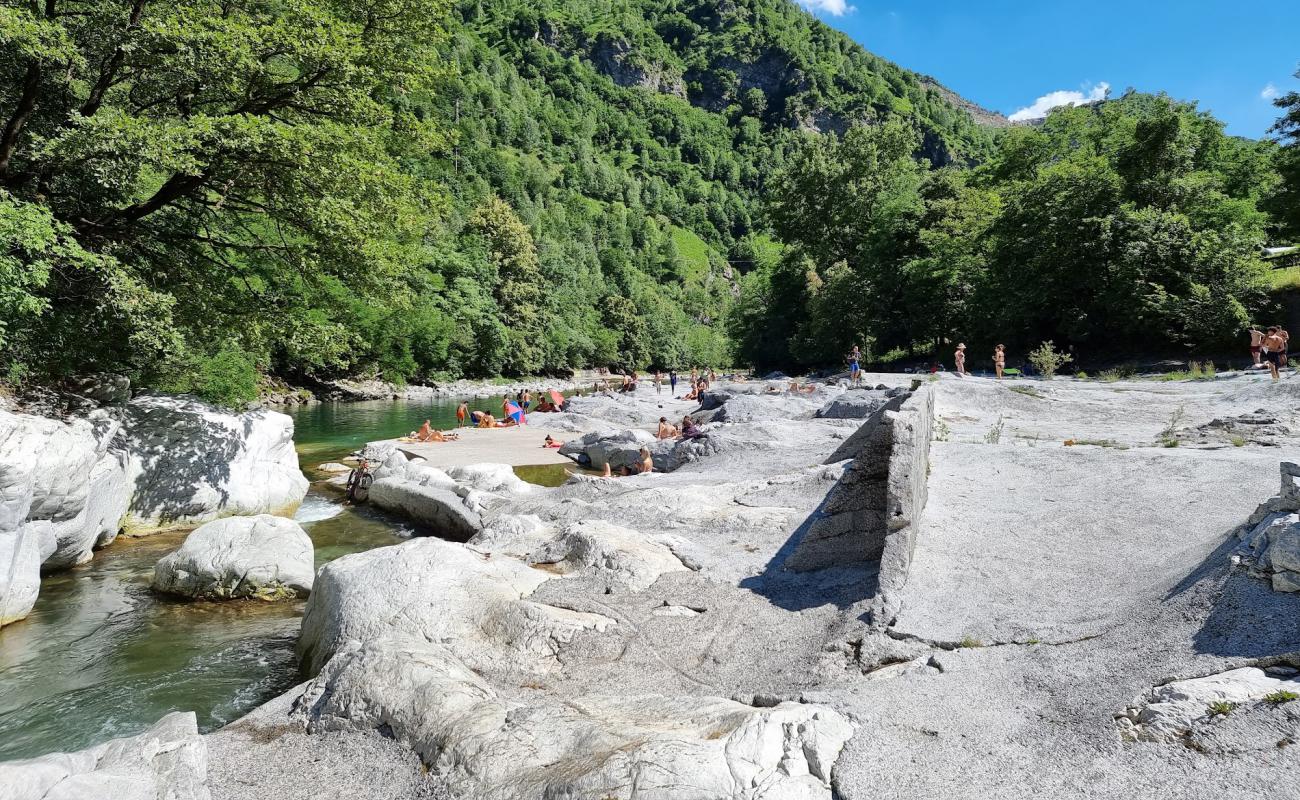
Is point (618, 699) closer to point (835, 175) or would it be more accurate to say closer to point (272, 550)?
point (272, 550)

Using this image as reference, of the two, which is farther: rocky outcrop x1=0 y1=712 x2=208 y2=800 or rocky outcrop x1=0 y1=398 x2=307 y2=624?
rocky outcrop x1=0 y1=398 x2=307 y2=624

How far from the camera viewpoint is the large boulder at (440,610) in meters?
6.44

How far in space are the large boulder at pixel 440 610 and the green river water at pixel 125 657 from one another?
819 mm

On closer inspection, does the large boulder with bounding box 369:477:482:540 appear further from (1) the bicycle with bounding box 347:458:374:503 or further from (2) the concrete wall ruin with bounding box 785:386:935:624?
(2) the concrete wall ruin with bounding box 785:386:935:624

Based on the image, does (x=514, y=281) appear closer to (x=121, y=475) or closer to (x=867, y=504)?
(x=121, y=475)

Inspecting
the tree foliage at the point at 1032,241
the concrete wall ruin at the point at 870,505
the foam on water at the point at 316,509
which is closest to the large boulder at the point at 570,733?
the concrete wall ruin at the point at 870,505

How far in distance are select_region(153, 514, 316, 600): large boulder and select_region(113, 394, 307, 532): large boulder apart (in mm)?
3822

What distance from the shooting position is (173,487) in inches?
526

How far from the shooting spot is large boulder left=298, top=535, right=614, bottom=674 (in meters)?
6.44

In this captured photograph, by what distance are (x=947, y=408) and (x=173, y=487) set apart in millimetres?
17964

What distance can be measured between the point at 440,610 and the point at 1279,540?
266 inches

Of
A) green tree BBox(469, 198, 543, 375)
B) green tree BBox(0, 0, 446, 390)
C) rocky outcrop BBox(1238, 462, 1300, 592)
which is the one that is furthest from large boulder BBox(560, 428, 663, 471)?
green tree BBox(469, 198, 543, 375)

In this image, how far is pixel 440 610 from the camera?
6.86m

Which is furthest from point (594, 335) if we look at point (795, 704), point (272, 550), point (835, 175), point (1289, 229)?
point (795, 704)
